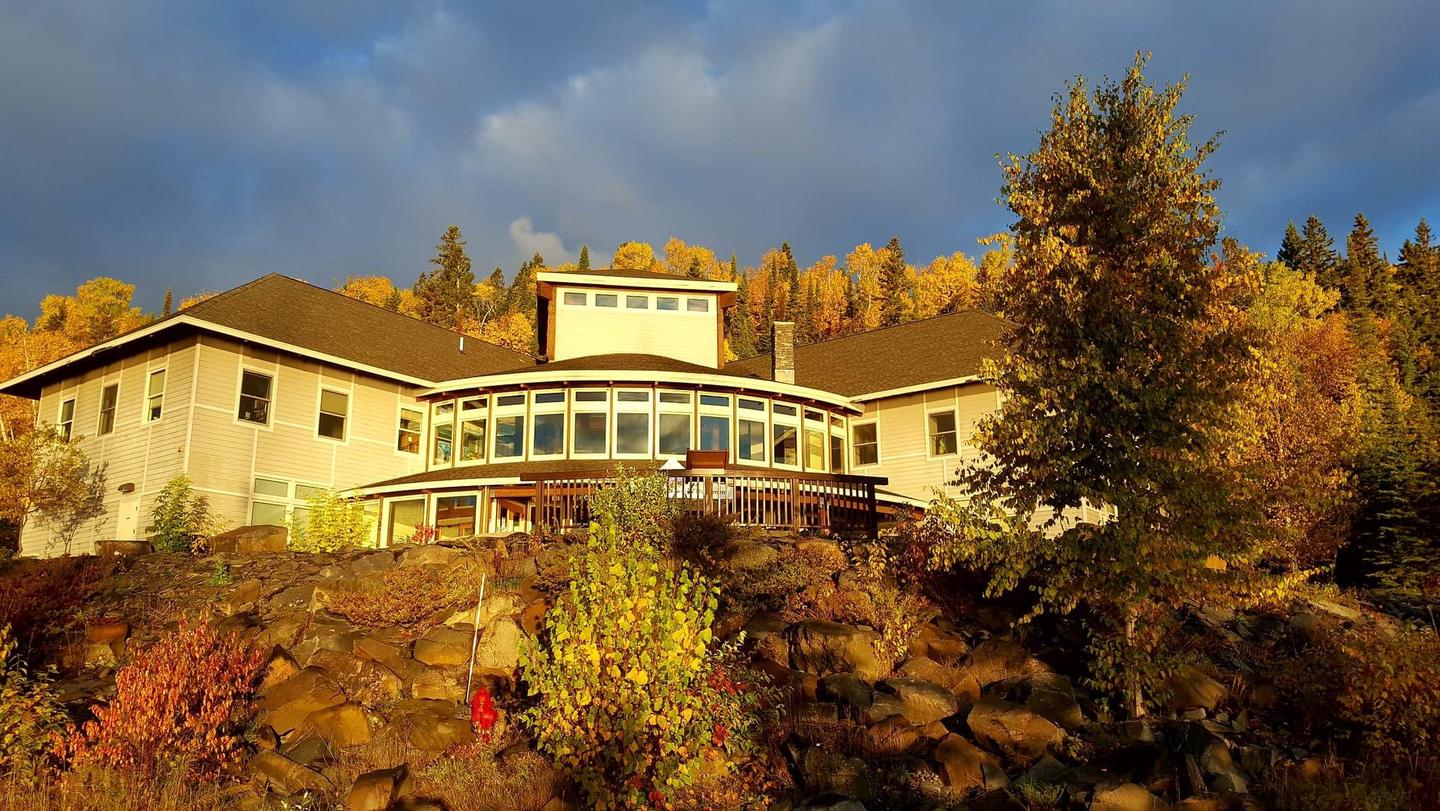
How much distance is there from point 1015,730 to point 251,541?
14.8 m

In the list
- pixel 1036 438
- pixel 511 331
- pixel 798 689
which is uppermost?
pixel 511 331

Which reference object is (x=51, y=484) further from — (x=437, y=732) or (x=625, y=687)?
(x=625, y=687)

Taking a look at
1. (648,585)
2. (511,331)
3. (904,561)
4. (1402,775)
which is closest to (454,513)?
(904,561)

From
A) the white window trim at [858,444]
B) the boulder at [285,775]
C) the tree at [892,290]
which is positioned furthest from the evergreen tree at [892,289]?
the boulder at [285,775]

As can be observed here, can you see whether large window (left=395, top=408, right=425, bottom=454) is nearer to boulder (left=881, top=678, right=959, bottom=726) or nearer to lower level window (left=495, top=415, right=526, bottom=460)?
lower level window (left=495, top=415, right=526, bottom=460)

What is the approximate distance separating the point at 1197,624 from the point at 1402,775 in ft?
15.4

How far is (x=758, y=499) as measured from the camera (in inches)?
757

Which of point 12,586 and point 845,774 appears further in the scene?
point 12,586

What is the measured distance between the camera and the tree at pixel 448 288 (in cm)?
7531

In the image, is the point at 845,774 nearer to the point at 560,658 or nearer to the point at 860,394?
the point at 560,658

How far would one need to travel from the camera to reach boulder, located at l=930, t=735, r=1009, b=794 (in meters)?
9.64

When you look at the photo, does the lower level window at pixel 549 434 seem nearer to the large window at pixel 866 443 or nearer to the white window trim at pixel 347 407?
the white window trim at pixel 347 407

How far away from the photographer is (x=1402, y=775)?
30.8 feet

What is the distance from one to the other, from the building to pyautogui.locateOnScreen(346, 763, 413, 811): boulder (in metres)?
9.22
